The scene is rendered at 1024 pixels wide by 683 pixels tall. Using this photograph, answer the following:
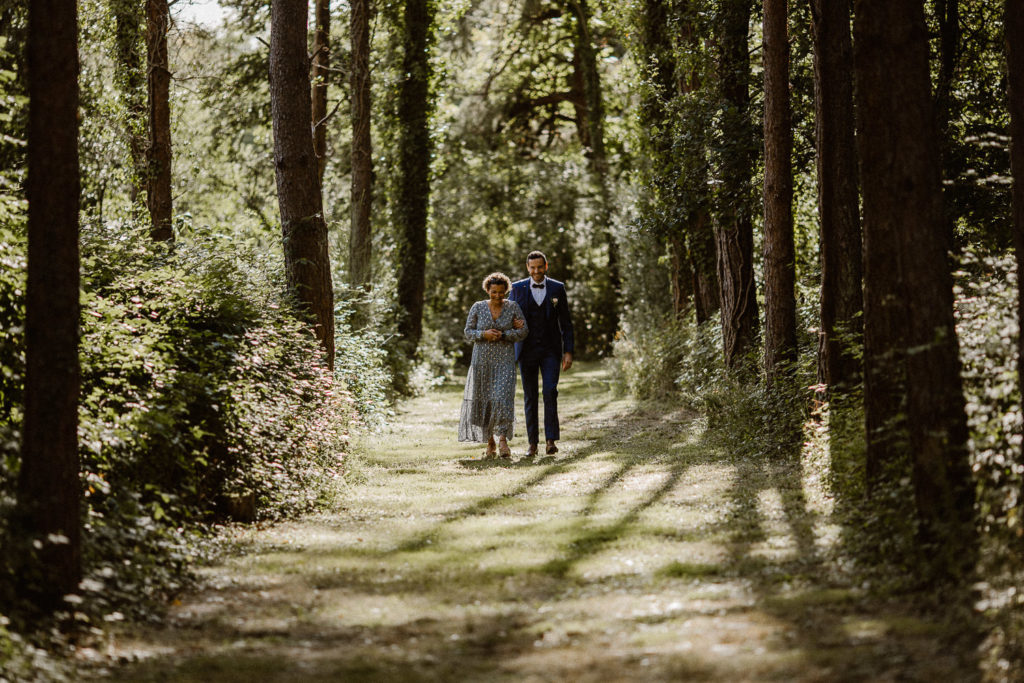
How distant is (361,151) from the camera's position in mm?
20609

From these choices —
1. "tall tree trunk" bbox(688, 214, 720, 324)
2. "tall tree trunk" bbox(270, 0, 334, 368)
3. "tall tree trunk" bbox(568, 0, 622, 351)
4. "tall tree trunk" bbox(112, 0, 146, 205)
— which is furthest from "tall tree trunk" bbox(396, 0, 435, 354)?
"tall tree trunk" bbox(270, 0, 334, 368)

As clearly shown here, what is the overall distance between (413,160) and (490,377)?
1122 centimetres

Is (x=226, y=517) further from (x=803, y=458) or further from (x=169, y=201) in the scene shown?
(x=169, y=201)

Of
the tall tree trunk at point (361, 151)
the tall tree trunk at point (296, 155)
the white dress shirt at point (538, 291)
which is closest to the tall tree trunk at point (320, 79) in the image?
the tall tree trunk at point (361, 151)

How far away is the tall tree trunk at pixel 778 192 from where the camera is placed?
12.3m

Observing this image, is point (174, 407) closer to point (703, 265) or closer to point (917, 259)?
point (917, 259)

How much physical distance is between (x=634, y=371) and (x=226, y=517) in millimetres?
13530

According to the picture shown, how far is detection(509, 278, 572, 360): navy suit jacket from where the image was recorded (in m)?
12.3

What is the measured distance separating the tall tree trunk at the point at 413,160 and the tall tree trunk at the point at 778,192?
10.6 metres

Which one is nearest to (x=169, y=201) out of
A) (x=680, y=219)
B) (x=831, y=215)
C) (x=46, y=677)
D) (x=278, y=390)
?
(x=278, y=390)

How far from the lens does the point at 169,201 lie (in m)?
14.9

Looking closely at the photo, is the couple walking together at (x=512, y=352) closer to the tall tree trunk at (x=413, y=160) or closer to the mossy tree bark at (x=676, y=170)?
the mossy tree bark at (x=676, y=170)

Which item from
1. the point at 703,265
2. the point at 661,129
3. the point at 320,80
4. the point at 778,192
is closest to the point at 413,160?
the point at 320,80

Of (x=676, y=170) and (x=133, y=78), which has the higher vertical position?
(x=133, y=78)
